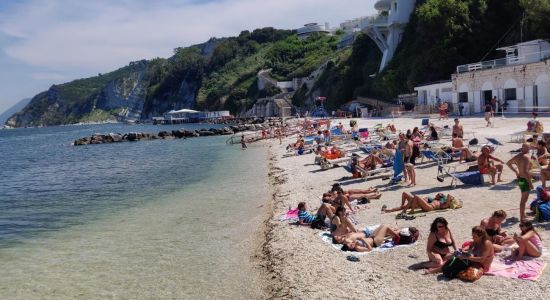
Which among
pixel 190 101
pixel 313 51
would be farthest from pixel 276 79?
pixel 190 101

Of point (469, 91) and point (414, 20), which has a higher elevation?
point (414, 20)

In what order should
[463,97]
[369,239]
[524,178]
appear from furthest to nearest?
[463,97]
[369,239]
[524,178]

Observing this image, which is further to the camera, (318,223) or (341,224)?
(318,223)

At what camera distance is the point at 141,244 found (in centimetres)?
1149

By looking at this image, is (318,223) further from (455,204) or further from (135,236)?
(135,236)

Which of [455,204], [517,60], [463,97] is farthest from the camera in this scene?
[463,97]

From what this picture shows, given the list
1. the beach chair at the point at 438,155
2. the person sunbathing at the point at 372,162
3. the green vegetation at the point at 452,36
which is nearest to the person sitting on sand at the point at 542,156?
the beach chair at the point at 438,155

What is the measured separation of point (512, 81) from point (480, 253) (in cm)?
2623

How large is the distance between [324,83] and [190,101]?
241 feet

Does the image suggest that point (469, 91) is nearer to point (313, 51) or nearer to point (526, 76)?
point (526, 76)

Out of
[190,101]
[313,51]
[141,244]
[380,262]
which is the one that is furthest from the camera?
[190,101]

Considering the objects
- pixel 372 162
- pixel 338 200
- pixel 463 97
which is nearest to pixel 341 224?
pixel 338 200

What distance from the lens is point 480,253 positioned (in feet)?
22.8

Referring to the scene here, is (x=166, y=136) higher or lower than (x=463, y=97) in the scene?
lower
